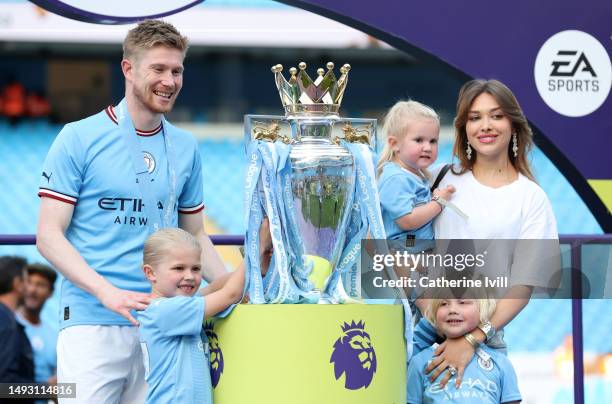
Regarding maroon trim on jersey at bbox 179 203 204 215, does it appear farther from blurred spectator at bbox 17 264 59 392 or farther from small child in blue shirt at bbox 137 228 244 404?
blurred spectator at bbox 17 264 59 392

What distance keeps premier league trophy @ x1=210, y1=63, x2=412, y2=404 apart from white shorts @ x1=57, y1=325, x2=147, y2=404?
0.34m

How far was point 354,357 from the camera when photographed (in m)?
2.46

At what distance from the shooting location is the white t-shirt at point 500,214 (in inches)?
119

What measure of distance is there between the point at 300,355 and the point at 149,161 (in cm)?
73

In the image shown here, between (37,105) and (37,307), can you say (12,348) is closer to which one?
(37,307)

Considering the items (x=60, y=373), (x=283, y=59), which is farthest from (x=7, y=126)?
(x=60, y=373)

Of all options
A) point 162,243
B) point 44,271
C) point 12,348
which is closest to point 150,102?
point 162,243

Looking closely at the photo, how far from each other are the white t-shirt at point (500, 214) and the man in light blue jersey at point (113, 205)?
Result: 2.59ft

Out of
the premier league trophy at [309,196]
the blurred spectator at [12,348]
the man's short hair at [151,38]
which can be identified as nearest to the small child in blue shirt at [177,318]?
the premier league trophy at [309,196]

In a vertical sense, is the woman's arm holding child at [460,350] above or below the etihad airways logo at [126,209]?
below

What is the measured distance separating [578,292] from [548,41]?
107 centimetres

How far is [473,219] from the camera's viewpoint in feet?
9.98

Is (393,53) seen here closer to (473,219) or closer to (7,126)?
(7,126)

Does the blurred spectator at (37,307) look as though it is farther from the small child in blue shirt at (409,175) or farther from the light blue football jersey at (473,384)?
the light blue football jersey at (473,384)
